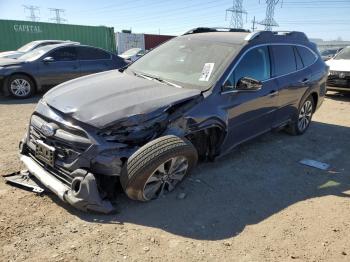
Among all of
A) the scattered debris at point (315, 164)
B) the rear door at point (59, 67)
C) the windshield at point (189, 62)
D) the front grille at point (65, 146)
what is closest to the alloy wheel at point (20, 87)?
the rear door at point (59, 67)

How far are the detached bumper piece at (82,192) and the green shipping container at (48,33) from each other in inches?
819

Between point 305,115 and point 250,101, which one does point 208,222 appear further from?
point 305,115

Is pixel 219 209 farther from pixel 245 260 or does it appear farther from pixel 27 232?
pixel 27 232

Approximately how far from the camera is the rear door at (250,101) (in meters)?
4.35

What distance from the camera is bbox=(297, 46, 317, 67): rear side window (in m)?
6.13

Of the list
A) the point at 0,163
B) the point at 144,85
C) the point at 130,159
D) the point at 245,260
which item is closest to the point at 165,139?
the point at 130,159

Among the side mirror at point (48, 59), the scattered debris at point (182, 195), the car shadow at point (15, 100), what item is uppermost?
the side mirror at point (48, 59)

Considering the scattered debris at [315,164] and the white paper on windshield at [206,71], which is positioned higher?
the white paper on windshield at [206,71]

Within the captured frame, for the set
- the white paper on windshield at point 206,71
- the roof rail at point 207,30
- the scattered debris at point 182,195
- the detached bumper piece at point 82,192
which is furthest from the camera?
the roof rail at point 207,30

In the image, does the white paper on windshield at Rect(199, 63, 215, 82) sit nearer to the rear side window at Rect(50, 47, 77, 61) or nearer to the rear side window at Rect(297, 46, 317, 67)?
the rear side window at Rect(297, 46, 317, 67)

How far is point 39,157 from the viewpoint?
12.1 feet

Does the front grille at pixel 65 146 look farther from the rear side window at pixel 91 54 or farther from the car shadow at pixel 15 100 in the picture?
the rear side window at pixel 91 54

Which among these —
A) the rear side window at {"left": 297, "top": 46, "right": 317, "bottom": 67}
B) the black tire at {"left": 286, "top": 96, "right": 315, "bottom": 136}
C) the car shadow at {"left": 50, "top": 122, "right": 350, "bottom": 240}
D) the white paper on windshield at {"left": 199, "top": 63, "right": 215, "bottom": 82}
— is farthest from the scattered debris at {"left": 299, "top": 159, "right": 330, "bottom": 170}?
the white paper on windshield at {"left": 199, "top": 63, "right": 215, "bottom": 82}

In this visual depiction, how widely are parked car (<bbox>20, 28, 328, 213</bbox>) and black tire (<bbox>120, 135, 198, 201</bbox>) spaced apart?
10 mm
